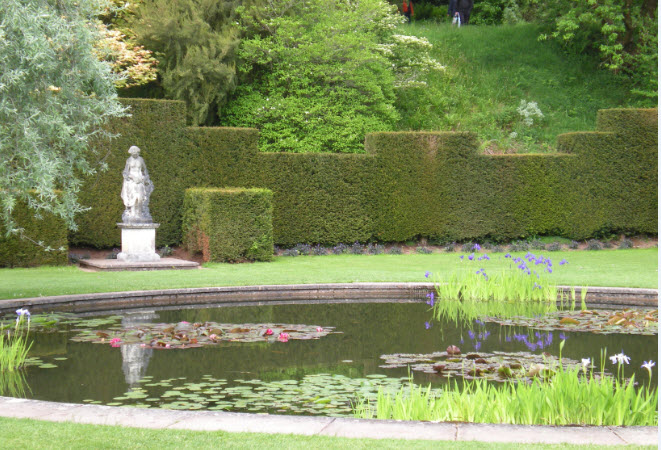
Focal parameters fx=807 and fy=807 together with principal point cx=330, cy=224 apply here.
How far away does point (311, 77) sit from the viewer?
23188 millimetres

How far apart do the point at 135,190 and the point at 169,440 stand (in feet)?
39.1

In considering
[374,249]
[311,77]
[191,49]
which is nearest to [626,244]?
[374,249]

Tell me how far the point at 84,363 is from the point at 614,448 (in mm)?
4486

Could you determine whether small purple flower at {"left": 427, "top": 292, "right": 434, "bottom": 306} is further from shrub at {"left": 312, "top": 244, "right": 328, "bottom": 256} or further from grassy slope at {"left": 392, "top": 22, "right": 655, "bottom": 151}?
grassy slope at {"left": 392, "top": 22, "right": 655, "bottom": 151}

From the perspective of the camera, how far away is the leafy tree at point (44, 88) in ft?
26.9

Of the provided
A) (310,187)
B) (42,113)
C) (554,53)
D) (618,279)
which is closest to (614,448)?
(42,113)

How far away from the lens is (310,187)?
18656 mm

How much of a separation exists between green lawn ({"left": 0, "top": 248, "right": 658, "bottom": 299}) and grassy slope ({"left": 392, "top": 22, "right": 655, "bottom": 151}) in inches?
336

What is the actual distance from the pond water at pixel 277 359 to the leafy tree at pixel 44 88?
72.6 inches

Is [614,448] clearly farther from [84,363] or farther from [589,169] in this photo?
[589,169]

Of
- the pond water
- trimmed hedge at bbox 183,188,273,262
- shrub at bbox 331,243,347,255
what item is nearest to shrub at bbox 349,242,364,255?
shrub at bbox 331,243,347,255

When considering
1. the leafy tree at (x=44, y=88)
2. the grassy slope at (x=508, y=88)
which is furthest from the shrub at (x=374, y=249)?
the leafy tree at (x=44, y=88)

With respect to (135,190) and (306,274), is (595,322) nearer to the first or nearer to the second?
(306,274)

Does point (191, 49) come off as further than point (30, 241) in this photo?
Yes
